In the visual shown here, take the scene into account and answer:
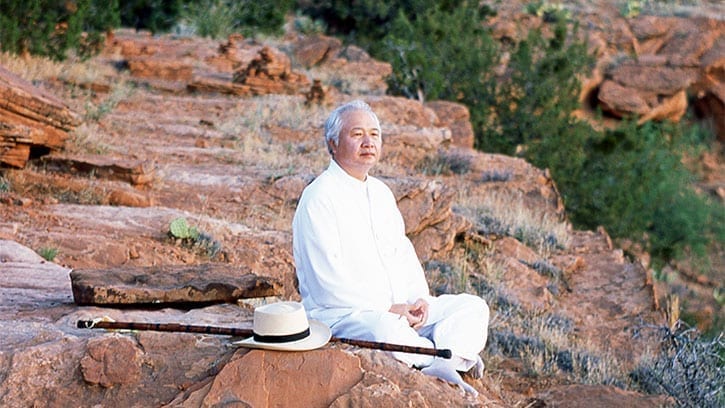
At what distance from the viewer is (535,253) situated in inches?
396

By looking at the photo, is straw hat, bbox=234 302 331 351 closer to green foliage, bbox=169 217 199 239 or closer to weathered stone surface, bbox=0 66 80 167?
green foliage, bbox=169 217 199 239

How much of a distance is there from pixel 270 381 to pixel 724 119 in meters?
28.4

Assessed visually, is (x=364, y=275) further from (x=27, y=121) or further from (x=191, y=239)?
(x=27, y=121)

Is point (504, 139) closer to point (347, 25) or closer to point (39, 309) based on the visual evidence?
point (347, 25)

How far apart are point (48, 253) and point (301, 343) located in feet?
11.1

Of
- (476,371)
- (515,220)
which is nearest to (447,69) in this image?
(515,220)

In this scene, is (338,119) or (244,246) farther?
(244,246)

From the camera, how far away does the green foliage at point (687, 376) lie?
5.87 meters

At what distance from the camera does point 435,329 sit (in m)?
4.54

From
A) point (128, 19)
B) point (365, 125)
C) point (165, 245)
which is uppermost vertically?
point (365, 125)

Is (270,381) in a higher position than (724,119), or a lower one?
higher

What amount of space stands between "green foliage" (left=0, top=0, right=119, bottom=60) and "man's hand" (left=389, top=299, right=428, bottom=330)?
11.9 meters

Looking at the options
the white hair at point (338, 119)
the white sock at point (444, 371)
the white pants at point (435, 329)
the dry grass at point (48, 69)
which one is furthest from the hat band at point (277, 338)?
the dry grass at point (48, 69)

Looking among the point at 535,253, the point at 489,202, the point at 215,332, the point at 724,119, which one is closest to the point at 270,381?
the point at 215,332
